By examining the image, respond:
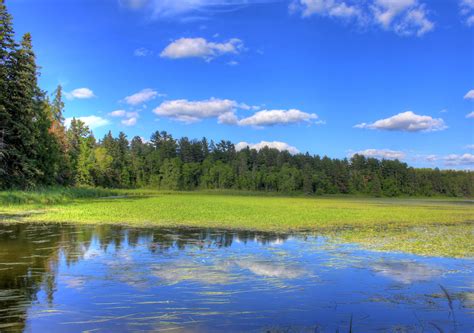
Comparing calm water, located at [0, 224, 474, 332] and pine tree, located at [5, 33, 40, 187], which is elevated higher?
pine tree, located at [5, 33, 40, 187]

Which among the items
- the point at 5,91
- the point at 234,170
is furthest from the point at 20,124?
the point at 234,170

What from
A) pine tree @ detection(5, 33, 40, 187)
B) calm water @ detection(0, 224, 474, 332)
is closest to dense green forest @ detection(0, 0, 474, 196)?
pine tree @ detection(5, 33, 40, 187)

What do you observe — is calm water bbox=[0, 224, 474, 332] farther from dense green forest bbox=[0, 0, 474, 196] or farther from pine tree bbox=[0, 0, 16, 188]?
dense green forest bbox=[0, 0, 474, 196]

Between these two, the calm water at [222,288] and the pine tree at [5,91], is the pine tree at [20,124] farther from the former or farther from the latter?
the calm water at [222,288]

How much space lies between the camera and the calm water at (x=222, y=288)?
6.81 meters

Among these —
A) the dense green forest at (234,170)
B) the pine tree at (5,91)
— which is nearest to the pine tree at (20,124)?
the pine tree at (5,91)

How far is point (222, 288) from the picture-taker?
8.95 m

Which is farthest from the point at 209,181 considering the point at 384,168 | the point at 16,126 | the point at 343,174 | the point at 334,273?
the point at 334,273

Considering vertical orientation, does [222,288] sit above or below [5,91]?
below

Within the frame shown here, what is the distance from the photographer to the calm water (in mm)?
6812

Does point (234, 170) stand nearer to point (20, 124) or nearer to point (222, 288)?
point (20, 124)

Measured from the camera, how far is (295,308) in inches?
303

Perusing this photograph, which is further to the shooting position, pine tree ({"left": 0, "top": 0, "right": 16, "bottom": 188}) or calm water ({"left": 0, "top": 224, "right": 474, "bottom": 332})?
pine tree ({"left": 0, "top": 0, "right": 16, "bottom": 188})

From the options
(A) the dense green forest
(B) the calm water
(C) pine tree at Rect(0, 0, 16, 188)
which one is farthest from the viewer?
(A) the dense green forest
